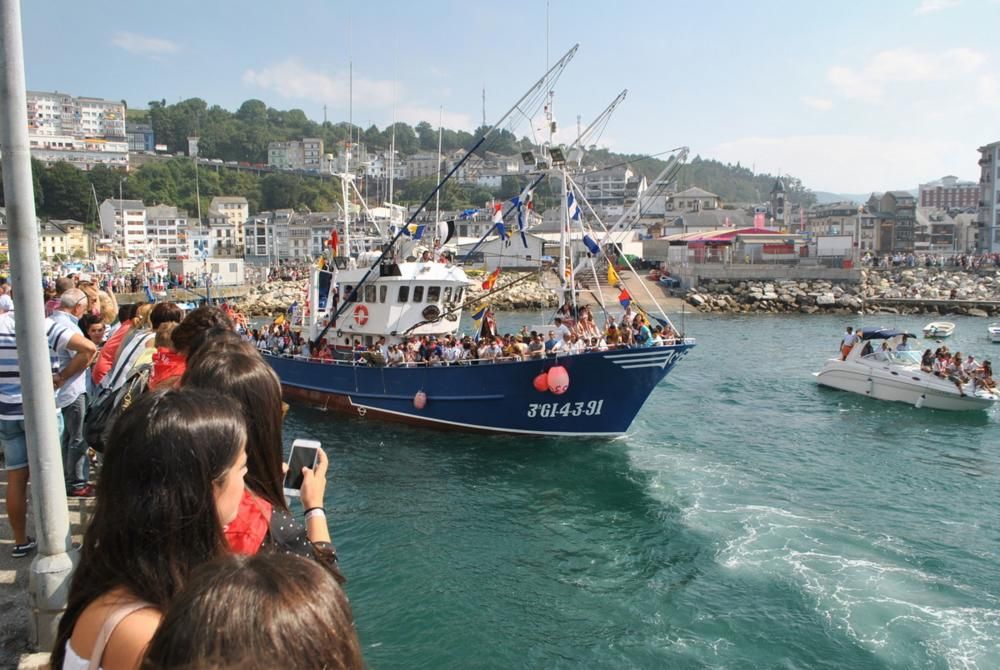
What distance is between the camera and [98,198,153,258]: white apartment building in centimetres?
8906

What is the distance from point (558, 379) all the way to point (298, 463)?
13.6m

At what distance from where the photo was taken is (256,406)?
315 cm

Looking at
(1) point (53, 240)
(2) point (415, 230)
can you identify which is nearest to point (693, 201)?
(1) point (53, 240)

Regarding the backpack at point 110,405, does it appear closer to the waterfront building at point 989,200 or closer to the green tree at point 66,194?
the waterfront building at point 989,200

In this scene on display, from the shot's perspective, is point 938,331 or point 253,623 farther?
point 938,331

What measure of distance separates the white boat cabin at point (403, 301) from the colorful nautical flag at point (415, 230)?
2.90 feet

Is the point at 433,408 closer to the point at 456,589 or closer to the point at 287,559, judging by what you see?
the point at 456,589

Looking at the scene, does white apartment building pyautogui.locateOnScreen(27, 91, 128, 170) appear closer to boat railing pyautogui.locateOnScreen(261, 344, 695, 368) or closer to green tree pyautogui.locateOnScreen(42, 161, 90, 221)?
green tree pyautogui.locateOnScreen(42, 161, 90, 221)

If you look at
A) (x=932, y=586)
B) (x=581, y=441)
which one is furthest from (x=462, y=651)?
(x=581, y=441)

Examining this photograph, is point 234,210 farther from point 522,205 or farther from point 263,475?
point 263,475

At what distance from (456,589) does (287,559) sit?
938 centimetres

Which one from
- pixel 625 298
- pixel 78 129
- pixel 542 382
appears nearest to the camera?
pixel 542 382

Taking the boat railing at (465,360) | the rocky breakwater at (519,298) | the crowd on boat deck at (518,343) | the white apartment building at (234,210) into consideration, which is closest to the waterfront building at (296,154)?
the white apartment building at (234,210)

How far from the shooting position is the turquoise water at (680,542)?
895 cm
